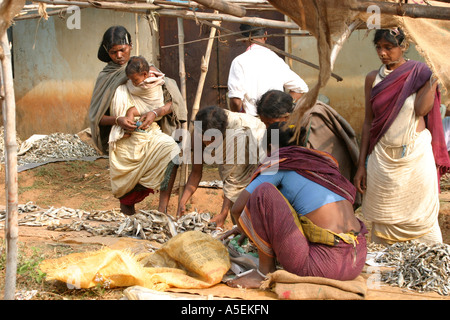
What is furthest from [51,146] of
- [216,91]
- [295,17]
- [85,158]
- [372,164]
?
[295,17]

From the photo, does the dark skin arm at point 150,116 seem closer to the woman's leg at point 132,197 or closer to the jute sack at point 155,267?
the woman's leg at point 132,197

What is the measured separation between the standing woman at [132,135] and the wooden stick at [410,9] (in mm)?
3436

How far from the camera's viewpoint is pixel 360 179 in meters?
5.04

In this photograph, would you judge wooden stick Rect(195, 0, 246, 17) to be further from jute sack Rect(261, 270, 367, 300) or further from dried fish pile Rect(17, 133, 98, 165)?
dried fish pile Rect(17, 133, 98, 165)

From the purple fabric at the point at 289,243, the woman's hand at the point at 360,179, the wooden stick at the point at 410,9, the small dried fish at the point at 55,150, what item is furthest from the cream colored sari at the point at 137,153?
the small dried fish at the point at 55,150

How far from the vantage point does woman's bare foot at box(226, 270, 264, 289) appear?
3.71 meters

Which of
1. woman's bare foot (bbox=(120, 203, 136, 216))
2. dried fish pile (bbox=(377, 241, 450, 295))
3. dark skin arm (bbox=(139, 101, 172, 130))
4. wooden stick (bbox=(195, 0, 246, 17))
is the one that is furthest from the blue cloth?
woman's bare foot (bbox=(120, 203, 136, 216))

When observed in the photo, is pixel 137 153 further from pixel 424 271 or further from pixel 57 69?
pixel 57 69

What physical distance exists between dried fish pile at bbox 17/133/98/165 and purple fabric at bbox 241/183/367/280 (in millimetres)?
6955

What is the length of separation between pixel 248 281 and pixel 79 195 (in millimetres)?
5360

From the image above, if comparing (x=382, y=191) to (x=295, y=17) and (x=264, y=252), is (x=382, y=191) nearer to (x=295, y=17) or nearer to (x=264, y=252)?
(x=264, y=252)

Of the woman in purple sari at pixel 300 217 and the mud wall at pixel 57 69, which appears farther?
the mud wall at pixel 57 69

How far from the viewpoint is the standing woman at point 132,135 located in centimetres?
613

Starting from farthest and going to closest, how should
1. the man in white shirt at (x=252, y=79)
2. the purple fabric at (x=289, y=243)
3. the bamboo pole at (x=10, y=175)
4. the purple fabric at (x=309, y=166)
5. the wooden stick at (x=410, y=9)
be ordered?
the man in white shirt at (x=252, y=79) < the purple fabric at (x=309, y=166) < the purple fabric at (x=289, y=243) < the bamboo pole at (x=10, y=175) < the wooden stick at (x=410, y=9)
